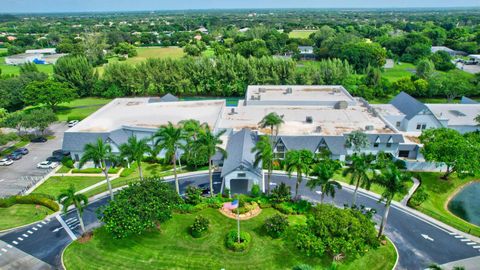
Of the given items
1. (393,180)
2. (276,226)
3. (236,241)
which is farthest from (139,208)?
(393,180)

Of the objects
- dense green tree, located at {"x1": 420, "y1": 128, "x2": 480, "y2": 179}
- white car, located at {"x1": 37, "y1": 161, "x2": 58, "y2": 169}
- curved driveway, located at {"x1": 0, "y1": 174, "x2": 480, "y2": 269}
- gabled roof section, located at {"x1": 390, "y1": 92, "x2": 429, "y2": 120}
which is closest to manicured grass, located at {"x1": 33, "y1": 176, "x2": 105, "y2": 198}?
white car, located at {"x1": 37, "y1": 161, "x2": 58, "y2": 169}

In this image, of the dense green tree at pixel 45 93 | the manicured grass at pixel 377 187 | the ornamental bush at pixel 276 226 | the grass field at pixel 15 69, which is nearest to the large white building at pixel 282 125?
the manicured grass at pixel 377 187

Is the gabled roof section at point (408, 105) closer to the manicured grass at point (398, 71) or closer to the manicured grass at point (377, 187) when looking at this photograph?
the manicured grass at point (377, 187)

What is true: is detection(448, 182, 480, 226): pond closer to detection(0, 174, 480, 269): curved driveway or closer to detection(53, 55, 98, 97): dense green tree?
detection(0, 174, 480, 269): curved driveway

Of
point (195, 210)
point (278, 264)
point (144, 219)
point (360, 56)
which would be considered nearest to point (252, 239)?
point (278, 264)

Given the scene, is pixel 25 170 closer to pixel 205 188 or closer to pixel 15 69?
pixel 205 188
